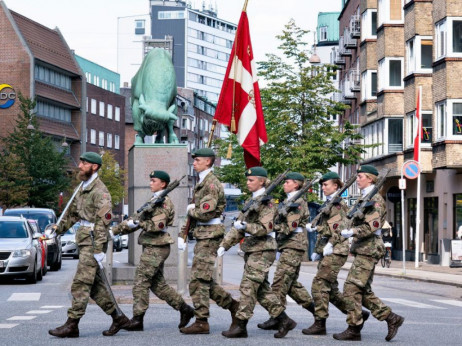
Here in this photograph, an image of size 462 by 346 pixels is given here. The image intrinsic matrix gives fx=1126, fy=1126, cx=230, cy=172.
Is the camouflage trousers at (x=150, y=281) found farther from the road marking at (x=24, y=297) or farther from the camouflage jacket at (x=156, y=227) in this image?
the road marking at (x=24, y=297)

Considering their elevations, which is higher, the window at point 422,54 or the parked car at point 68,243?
the window at point 422,54

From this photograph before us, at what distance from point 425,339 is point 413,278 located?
19.6 m

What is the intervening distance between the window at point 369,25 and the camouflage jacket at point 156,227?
48.5m

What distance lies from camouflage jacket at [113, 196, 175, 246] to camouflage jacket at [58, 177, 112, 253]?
626mm

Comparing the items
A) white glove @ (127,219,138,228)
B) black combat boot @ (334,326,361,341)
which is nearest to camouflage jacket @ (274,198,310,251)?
black combat boot @ (334,326,361,341)

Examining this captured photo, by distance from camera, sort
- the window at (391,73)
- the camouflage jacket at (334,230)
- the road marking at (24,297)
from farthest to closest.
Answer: the window at (391,73)
the road marking at (24,297)
the camouflage jacket at (334,230)

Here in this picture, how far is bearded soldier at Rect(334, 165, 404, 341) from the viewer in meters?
12.7

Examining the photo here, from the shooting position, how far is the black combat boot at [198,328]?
1290 cm

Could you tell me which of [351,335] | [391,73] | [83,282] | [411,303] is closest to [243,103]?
[411,303]

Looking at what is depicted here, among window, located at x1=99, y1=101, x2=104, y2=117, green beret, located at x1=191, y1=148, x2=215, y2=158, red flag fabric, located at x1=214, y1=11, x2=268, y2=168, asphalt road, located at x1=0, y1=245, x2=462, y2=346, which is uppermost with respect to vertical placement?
window, located at x1=99, y1=101, x2=104, y2=117

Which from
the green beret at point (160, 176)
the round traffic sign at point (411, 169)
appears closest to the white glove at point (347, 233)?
the green beret at point (160, 176)

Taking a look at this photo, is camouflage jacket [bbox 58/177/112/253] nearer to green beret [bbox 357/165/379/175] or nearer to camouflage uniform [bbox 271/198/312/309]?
camouflage uniform [bbox 271/198/312/309]

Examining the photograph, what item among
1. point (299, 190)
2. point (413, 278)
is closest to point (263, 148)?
point (413, 278)

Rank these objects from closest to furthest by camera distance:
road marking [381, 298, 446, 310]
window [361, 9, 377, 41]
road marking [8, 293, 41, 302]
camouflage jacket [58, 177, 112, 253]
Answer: camouflage jacket [58, 177, 112, 253]
road marking [8, 293, 41, 302]
road marking [381, 298, 446, 310]
window [361, 9, 377, 41]
